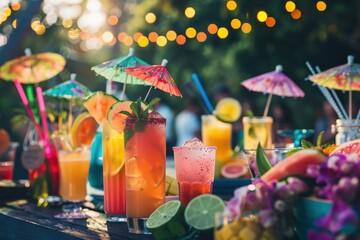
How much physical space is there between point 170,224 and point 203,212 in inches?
3.8

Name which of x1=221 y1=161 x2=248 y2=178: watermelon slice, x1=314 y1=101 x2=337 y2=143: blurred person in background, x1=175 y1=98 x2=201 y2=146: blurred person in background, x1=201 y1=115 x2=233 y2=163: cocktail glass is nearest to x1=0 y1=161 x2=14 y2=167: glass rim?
x1=201 y1=115 x2=233 y2=163: cocktail glass

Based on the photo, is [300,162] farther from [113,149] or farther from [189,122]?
[189,122]

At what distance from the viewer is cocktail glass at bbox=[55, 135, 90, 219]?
8.97ft

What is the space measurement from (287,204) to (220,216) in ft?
0.47

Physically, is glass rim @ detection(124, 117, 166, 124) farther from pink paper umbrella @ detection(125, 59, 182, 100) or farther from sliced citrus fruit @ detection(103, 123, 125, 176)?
sliced citrus fruit @ detection(103, 123, 125, 176)

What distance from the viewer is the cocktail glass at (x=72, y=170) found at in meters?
2.73

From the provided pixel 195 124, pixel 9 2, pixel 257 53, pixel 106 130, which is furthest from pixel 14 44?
pixel 257 53

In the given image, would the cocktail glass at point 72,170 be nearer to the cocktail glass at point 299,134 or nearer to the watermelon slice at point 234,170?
the watermelon slice at point 234,170

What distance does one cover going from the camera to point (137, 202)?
6.35ft

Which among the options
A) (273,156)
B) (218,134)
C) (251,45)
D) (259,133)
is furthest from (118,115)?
(251,45)

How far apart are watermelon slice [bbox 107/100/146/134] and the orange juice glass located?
2.16ft

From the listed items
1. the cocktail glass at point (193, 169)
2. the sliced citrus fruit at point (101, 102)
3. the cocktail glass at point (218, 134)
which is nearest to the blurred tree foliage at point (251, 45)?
the cocktail glass at point (218, 134)

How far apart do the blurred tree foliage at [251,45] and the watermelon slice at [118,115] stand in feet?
12.4

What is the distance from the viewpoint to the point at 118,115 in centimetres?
212
